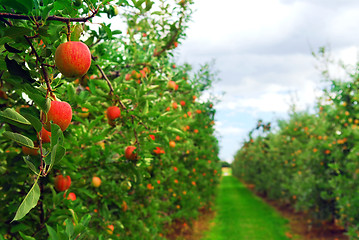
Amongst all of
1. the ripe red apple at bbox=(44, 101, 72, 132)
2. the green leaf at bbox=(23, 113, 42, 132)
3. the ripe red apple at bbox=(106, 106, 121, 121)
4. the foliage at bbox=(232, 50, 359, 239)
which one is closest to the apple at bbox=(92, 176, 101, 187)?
the ripe red apple at bbox=(106, 106, 121, 121)

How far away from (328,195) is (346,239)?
4.33 feet

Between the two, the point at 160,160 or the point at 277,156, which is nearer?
the point at 160,160

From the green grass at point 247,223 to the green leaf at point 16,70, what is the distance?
9.98 meters

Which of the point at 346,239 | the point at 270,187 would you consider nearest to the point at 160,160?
the point at 346,239

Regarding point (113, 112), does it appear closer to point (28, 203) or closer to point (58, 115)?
point (58, 115)

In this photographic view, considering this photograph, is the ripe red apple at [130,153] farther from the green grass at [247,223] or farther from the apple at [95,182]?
the green grass at [247,223]

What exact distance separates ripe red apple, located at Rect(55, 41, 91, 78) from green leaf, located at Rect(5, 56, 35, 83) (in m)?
0.12

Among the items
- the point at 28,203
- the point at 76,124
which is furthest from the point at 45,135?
the point at 76,124

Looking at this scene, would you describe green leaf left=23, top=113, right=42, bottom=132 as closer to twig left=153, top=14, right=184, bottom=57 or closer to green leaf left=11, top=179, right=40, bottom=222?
green leaf left=11, top=179, right=40, bottom=222

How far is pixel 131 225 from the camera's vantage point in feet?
16.1

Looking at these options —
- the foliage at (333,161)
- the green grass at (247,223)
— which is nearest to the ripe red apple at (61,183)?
the foliage at (333,161)

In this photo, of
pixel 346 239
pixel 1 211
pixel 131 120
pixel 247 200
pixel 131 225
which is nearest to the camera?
pixel 1 211

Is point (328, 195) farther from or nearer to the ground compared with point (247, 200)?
farther from the ground

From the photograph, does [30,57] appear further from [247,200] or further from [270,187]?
[247,200]
